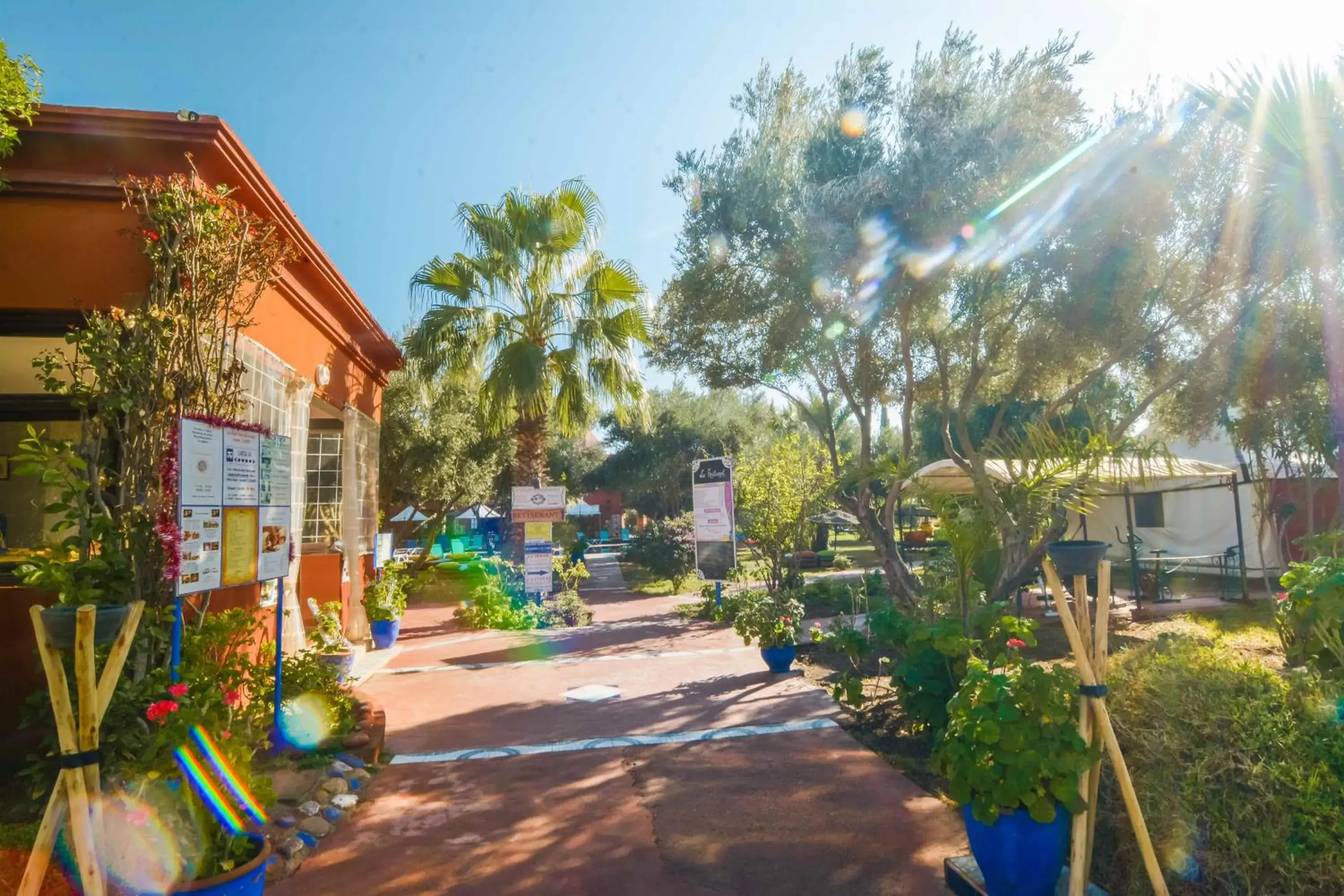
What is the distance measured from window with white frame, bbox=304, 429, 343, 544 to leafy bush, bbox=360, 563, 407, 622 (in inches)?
41.2

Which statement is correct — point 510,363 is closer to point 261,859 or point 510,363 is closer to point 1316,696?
point 261,859

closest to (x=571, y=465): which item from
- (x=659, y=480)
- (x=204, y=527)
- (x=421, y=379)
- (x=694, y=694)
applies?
(x=659, y=480)

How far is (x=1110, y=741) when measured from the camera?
2938mm

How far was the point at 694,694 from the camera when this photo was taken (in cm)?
761

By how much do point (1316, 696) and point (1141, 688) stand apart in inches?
23.7

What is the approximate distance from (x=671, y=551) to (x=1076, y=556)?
16.1 metres

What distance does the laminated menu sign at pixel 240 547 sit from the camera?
437cm

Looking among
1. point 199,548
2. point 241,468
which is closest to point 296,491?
point 241,468

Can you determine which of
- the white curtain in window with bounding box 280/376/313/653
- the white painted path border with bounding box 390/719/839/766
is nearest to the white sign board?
the white painted path border with bounding box 390/719/839/766

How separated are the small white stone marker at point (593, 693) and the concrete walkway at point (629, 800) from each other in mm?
35

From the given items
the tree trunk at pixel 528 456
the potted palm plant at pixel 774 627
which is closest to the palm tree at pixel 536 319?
the tree trunk at pixel 528 456

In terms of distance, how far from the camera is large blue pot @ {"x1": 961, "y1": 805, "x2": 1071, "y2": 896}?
3092 millimetres

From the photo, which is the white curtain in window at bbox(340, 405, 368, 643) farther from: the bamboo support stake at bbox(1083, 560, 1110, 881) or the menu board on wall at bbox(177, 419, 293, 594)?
the bamboo support stake at bbox(1083, 560, 1110, 881)

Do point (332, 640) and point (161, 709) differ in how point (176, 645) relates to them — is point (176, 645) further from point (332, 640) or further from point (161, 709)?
point (332, 640)
